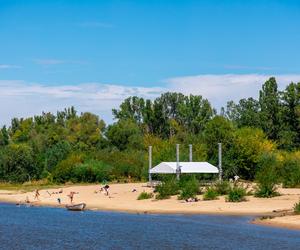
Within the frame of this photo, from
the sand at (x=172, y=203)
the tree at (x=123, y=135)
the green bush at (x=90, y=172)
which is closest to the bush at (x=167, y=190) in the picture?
the sand at (x=172, y=203)

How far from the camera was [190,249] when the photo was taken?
33.8 m

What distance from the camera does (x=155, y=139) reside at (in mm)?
119000

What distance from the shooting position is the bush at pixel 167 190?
61469 mm

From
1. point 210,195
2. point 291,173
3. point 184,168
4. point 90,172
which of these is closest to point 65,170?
point 90,172

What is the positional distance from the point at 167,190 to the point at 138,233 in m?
20.9

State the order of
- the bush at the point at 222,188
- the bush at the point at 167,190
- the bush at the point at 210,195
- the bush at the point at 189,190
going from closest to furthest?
the bush at the point at 210,195
the bush at the point at 189,190
the bush at the point at 222,188
the bush at the point at 167,190

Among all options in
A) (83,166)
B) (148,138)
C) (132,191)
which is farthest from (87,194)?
(148,138)

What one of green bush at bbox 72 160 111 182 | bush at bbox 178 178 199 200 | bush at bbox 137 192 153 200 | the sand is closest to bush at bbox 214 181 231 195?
the sand

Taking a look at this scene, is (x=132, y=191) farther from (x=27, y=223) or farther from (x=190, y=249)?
(x=190, y=249)

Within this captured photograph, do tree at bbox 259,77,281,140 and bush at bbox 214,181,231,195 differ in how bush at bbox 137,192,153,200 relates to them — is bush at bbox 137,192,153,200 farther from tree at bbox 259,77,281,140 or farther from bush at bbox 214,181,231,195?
tree at bbox 259,77,281,140

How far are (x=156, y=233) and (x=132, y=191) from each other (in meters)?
30.5

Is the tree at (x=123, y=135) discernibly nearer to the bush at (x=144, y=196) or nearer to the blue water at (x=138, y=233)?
the bush at (x=144, y=196)

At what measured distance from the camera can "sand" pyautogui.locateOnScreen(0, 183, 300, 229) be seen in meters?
50.8

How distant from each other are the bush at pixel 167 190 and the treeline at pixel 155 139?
1302 cm
